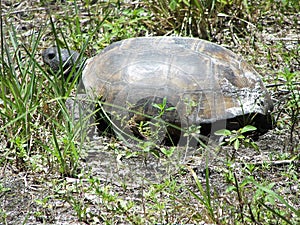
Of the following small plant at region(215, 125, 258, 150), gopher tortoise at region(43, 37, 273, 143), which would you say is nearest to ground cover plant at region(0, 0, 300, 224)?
small plant at region(215, 125, 258, 150)

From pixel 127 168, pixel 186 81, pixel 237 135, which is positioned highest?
pixel 186 81

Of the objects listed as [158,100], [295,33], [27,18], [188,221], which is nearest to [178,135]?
[158,100]

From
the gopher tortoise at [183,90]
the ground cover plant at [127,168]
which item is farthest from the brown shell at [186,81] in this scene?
the ground cover plant at [127,168]

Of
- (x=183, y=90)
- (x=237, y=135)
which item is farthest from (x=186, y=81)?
(x=237, y=135)

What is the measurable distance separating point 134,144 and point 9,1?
3.10m

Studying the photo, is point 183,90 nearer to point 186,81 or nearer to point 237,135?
point 186,81

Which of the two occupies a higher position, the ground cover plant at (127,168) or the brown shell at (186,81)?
the brown shell at (186,81)

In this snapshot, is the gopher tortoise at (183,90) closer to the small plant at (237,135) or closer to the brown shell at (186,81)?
the brown shell at (186,81)

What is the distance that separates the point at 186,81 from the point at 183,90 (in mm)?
69

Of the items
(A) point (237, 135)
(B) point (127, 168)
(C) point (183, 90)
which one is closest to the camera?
(A) point (237, 135)

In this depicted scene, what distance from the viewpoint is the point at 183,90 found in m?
3.70

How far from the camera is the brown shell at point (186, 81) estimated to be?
3.68 m

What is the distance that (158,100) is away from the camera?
3689 mm

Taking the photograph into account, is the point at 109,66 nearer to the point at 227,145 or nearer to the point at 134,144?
the point at 134,144
